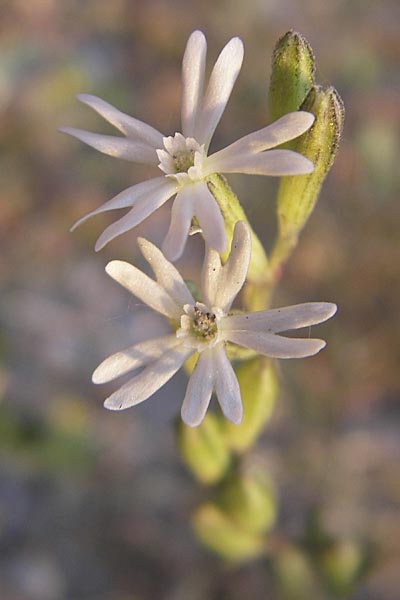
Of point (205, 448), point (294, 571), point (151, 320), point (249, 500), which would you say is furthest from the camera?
point (151, 320)

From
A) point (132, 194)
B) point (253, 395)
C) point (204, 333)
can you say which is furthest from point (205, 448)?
point (132, 194)

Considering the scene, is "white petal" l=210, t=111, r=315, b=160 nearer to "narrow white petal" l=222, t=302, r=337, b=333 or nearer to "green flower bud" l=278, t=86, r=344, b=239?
"green flower bud" l=278, t=86, r=344, b=239

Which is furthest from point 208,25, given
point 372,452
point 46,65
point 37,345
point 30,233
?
point 372,452

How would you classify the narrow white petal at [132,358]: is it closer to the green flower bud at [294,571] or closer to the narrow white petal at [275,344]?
the narrow white petal at [275,344]

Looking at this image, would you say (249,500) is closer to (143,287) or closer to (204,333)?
(204,333)

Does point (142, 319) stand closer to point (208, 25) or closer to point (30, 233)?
point (30, 233)

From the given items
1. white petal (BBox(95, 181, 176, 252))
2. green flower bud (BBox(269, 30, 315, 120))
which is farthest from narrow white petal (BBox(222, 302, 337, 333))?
green flower bud (BBox(269, 30, 315, 120))

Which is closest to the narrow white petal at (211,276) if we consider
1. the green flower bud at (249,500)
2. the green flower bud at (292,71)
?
the green flower bud at (292,71)
